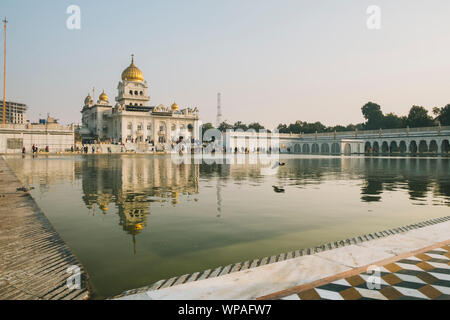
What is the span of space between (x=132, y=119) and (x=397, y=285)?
275 ft

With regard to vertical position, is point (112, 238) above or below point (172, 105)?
below

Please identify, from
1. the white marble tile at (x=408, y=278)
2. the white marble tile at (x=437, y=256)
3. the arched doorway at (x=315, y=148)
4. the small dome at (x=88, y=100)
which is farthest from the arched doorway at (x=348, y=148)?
the white marble tile at (x=408, y=278)

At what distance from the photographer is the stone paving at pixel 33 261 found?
158 inches

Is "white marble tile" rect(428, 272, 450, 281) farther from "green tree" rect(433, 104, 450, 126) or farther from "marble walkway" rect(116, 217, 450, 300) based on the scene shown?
"green tree" rect(433, 104, 450, 126)

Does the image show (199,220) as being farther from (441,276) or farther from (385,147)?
(385,147)

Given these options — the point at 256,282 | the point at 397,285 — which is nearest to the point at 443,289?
the point at 397,285

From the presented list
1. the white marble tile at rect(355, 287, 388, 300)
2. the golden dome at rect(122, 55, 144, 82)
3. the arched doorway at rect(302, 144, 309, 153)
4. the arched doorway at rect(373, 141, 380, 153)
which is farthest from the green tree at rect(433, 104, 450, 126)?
the white marble tile at rect(355, 287, 388, 300)

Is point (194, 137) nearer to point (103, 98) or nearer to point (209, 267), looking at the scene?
point (103, 98)

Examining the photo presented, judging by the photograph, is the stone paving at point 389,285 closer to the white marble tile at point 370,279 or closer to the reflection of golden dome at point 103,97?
the white marble tile at point 370,279

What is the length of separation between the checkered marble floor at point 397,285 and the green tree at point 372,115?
121 meters

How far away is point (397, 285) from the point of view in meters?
4.16
